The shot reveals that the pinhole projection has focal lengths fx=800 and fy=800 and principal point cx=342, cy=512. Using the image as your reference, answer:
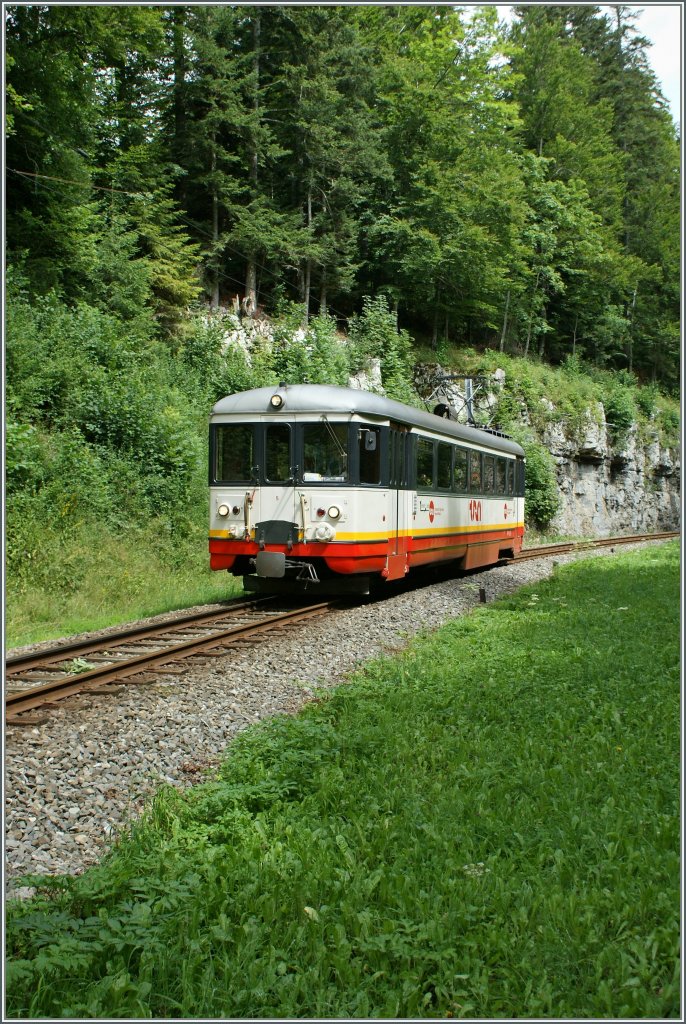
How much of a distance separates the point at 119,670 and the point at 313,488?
5.13 meters

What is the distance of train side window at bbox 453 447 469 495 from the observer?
648 inches

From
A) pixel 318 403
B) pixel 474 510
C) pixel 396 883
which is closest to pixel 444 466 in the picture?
pixel 474 510

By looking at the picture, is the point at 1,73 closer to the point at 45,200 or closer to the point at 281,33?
the point at 45,200

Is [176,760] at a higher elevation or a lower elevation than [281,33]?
lower

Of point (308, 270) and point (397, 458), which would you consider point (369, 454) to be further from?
point (308, 270)

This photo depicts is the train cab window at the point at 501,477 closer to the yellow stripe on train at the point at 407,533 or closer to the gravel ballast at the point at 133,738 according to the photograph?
the yellow stripe on train at the point at 407,533

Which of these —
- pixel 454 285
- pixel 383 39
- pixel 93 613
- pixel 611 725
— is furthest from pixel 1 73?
pixel 383 39

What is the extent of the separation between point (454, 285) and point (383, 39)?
1150cm

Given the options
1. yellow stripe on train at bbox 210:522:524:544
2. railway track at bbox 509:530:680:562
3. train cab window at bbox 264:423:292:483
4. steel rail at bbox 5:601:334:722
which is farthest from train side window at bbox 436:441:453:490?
railway track at bbox 509:530:680:562

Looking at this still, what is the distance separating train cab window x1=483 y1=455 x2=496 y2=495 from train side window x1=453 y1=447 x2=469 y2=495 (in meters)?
1.72

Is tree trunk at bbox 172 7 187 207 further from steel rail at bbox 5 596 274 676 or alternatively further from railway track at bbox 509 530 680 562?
steel rail at bbox 5 596 274 676

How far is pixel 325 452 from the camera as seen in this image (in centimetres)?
1220

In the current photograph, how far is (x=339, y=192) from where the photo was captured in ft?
103

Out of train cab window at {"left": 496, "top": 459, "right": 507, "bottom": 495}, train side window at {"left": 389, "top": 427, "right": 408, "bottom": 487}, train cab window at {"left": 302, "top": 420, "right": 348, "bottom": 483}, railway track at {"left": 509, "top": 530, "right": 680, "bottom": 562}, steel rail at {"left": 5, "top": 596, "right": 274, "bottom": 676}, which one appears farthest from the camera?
railway track at {"left": 509, "top": 530, "right": 680, "bottom": 562}
